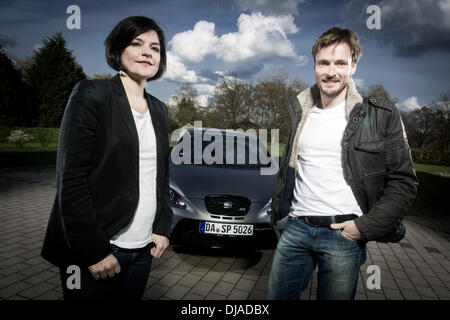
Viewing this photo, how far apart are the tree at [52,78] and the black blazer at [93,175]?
2829 cm

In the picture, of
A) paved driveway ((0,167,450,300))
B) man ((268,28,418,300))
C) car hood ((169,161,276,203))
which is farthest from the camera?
car hood ((169,161,276,203))

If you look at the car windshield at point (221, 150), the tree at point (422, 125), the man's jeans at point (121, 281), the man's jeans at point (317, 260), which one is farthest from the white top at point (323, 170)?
the tree at point (422, 125)

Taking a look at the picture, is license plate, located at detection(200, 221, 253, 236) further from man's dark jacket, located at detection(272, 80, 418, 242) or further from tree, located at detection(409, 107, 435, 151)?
tree, located at detection(409, 107, 435, 151)

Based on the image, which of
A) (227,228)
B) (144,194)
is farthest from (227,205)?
(144,194)

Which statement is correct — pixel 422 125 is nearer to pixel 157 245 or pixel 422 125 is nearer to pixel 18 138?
pixel 18 138

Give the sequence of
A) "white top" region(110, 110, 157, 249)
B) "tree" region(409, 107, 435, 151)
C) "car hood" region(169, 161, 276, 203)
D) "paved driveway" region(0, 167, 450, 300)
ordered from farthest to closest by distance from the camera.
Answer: "tree" region(409, 107, 435, 151), "car hood" region(169, 161, 276, 203), "paved driveway" region(0, 167, 450, 300), "white top" region(110, 110, 157, 249)

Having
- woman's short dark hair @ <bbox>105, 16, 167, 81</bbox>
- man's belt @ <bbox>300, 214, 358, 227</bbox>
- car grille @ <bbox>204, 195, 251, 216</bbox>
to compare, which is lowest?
car grille @ <bbox>204, 195, 251, 216</bbox>

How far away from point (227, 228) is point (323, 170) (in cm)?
189

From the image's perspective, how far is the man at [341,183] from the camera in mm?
1485

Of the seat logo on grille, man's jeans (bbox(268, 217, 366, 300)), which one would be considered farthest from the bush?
man's jeans (bbox(268, 217, 366, 300))

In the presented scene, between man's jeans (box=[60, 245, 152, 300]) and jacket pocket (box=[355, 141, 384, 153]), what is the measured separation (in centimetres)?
121

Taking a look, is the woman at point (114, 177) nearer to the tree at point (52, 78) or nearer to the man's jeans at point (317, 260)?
the man's jeans at point (317, 260)

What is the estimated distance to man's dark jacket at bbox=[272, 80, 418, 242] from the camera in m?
1.46

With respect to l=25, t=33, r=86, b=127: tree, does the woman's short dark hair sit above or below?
below
